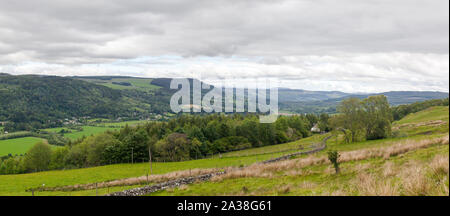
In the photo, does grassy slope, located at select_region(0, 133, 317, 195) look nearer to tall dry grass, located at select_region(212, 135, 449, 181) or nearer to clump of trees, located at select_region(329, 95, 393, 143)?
tall dry grass, located at select_region(212, 135, 449, 181)

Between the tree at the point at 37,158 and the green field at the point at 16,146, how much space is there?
4606 centimetres

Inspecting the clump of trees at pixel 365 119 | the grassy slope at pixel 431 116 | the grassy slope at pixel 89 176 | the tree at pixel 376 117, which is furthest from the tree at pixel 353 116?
the grassy slope at pixel 89 176

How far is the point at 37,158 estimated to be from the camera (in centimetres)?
7869

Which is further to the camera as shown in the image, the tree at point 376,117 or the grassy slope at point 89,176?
the tree at point 376,117

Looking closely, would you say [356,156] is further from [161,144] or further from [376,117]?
[161,144]

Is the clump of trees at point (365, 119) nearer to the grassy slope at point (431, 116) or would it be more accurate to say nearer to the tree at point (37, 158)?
the grassy slope at point (431, 116)

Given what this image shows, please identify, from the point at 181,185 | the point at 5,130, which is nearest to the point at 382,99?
the point at 181,185

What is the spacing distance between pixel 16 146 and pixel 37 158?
243 ft

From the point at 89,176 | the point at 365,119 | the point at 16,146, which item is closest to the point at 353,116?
the point at 365,119

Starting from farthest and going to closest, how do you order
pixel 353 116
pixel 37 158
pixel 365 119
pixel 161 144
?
pixel 37 158 < pixel 161 144 < pixel 353 116 < pixel 365 119

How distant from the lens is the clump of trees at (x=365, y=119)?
161ft

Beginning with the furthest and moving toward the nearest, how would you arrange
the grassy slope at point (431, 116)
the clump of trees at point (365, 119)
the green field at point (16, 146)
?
the green field at point (16, 146) < the grassy slope at point (431, 116) < the clump of trees at point (365, 119)

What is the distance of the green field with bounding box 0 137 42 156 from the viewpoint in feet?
395
